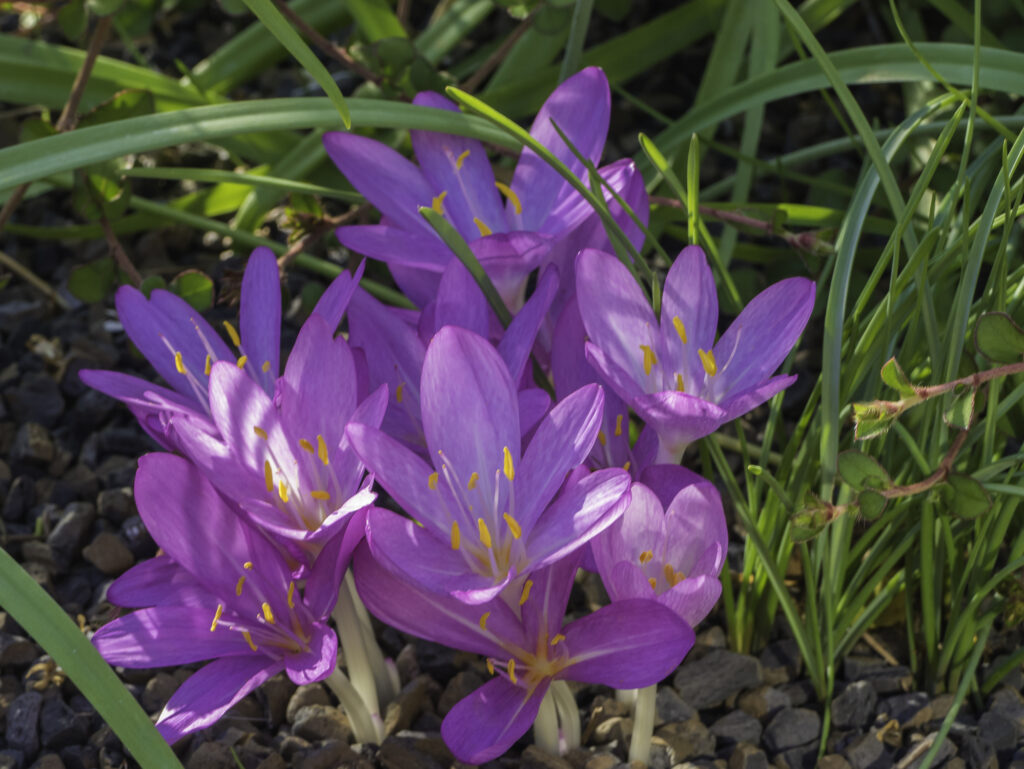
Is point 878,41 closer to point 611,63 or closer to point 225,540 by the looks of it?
point 611,63

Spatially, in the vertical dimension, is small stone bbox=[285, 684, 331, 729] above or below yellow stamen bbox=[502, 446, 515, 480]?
below

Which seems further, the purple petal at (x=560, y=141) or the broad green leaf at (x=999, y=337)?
the purple petal at (x=560, y=141)

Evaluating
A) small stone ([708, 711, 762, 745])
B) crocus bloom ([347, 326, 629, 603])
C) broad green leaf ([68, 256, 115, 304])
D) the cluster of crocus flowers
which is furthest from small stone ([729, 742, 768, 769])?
broad green leaf ([68, 256, 115, 304])

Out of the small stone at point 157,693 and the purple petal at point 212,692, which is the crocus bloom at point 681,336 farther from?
the small stone at point 157,693

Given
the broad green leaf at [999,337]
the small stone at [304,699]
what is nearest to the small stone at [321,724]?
the small stone at [304,699]

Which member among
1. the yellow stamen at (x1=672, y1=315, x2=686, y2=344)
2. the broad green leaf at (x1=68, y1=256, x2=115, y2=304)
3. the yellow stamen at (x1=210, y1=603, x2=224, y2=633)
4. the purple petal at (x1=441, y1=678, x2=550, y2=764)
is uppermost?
the broad green leaf at (x1=68, y1=256, x2=115, y2=304)

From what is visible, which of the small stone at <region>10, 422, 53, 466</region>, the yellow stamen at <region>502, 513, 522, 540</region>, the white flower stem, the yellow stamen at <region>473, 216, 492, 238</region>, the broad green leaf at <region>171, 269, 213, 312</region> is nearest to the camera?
the yellow stamen at <region>502, 513, 522, 540</region>

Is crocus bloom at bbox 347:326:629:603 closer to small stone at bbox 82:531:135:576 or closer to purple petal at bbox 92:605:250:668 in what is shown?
purple petal at bbox 92:605:250:668

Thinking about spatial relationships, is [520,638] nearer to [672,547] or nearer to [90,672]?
[672,547]
